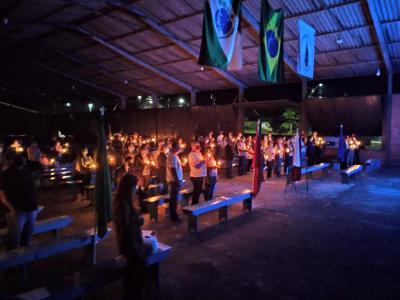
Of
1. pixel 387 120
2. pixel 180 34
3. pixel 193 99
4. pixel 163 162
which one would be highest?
pixel 180 34

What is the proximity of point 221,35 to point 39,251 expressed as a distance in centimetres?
557

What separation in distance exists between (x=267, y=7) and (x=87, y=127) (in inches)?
1143

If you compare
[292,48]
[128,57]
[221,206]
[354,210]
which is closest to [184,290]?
[221,206]

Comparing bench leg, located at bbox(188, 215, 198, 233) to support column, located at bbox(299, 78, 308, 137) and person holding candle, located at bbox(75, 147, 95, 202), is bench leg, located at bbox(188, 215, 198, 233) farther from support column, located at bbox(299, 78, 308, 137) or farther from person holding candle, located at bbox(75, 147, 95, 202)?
support column, located at bbox(299, 78, 308, 137)

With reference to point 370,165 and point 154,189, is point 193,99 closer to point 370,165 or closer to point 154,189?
point 370,165

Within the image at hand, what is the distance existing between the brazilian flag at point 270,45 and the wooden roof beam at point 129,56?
42.4 ft

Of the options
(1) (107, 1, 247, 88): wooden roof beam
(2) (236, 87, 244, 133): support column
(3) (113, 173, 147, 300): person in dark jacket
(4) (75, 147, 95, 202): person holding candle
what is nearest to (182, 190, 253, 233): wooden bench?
(3) (113, 173, 147, 300): person in dark jacket

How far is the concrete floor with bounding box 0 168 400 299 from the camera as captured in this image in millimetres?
4430

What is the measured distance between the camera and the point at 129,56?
20.0 m

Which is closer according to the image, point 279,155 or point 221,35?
point 221,35

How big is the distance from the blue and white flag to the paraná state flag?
9.40 feet

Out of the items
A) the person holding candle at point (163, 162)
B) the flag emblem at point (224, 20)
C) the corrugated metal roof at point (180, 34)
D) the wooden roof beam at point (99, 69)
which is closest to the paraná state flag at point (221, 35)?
the flag emblem at point (224, 20)

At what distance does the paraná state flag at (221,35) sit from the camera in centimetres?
668

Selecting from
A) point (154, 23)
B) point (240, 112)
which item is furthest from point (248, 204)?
point (240, 112)
